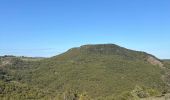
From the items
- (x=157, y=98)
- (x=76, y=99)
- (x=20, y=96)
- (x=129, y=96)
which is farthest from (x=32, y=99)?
(x=157, y=98)

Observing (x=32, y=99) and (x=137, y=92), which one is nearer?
(x=137, y=92)

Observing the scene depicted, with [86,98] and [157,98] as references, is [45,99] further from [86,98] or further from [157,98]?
[157,98]

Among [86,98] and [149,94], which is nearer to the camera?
[86,98]

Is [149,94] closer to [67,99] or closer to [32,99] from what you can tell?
[67,99]

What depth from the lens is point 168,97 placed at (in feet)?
460

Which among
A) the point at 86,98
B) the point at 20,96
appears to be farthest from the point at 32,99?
the point at 86,98

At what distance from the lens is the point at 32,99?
19325cm

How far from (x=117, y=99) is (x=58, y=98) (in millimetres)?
34318

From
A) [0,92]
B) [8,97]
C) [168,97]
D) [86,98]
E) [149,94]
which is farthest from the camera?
[0,92]

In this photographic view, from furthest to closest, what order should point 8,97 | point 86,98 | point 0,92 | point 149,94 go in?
point 0,92
point 8,97
point 149,94
point 86,98

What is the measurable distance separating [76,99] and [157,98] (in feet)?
156

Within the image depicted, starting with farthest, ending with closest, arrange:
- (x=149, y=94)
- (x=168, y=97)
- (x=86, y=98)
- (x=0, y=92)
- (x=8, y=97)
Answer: (x=0, y=92), (x=8, y=97), (x=149, y=94), (x=86, y=98), (x=168, y=97)

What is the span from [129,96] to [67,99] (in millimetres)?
32912

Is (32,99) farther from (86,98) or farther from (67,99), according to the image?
(86,98)
